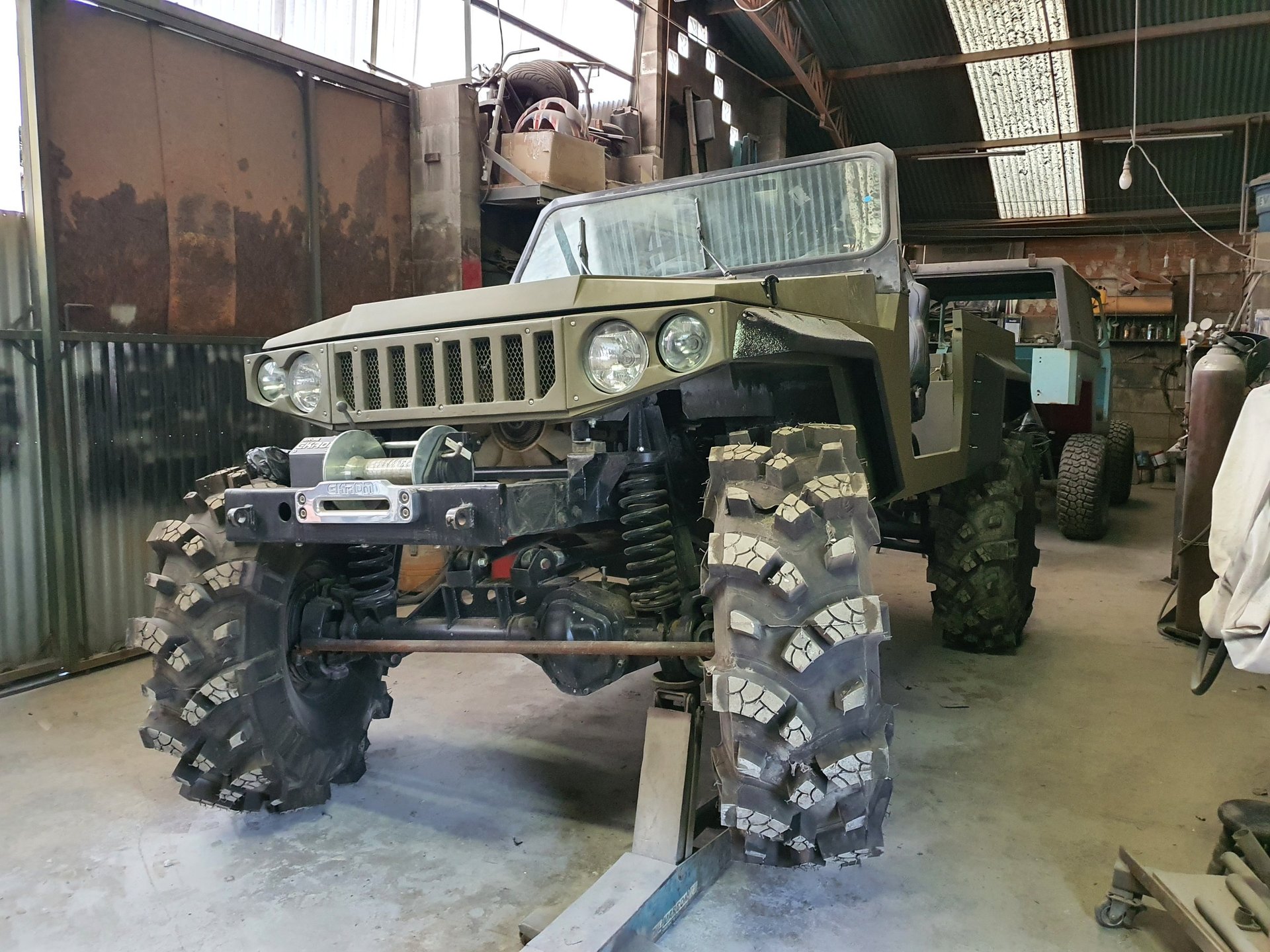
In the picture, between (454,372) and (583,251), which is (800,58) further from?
(454,372)

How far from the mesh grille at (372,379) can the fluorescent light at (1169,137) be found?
1330 cm

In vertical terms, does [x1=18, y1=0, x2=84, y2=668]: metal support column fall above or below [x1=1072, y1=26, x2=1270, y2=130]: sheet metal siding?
below

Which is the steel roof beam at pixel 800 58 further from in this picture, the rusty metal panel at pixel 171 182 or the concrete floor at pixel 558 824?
the concrete floor at pixel 558 824

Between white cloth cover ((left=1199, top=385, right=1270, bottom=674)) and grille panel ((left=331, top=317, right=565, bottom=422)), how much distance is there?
6.01ft

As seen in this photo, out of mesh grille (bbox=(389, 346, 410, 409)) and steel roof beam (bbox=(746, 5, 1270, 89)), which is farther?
steel roof beam (bbox=(746, 5, 1270, 89))

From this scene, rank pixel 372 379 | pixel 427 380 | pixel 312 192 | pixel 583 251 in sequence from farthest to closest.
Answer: pixel 312 192 → pixel 583 251 → pixel 372 379 → pixel 427 380

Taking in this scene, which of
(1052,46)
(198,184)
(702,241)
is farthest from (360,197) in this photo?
(1052,46)

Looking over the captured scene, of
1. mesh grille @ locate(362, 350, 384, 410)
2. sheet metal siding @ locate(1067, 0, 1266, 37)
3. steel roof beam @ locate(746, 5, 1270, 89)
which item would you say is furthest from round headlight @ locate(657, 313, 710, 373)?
sheet metal siding @ locate(1067, 0, 1266, 37)

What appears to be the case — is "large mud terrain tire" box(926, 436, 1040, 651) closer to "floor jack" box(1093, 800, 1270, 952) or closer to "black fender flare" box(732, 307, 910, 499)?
"black fender flare" box(732, 307, 910, 499)

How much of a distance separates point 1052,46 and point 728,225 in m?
10.00

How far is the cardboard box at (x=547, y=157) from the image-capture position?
6.89 m

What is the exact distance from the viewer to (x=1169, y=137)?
12.7m

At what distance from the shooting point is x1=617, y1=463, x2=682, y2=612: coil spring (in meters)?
2.66

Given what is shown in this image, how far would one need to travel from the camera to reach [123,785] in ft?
11.4
